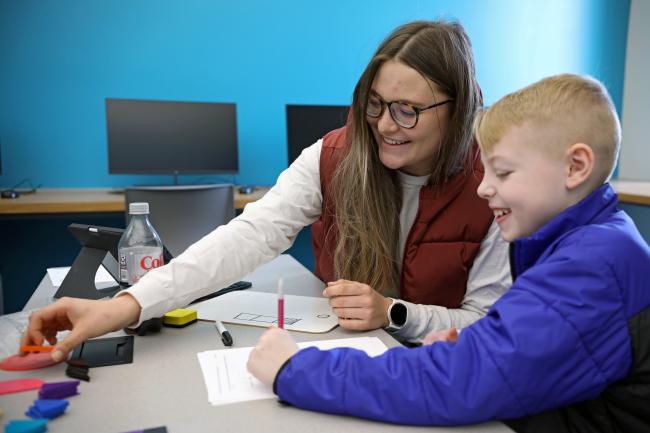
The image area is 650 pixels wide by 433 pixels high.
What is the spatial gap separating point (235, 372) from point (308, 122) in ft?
8.58

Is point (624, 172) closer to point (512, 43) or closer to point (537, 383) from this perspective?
point (512, 43)

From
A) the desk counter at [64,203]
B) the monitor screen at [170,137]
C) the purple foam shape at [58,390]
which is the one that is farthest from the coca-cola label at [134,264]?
the monitor screen at [170,137]

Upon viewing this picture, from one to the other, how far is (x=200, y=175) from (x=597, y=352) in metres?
3.05

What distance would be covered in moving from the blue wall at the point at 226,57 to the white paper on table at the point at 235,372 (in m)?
2.65

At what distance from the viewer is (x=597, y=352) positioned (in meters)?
0.73

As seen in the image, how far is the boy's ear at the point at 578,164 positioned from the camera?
0.85 m

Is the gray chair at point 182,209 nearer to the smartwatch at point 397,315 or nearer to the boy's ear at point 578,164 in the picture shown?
the smartwatch at point 397,315

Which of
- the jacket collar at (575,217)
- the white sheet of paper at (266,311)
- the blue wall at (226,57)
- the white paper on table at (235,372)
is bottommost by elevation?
the white sheet of paper at (266,311)

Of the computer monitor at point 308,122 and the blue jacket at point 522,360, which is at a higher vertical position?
the computer monitor at point 308,122

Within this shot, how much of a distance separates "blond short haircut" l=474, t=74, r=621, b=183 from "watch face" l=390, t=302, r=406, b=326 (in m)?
0.40

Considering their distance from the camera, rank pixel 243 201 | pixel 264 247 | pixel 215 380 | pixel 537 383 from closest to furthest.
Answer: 1. pixel 537 383
2. pixel 215 380
3. pixel 264 247
4. pixel 243 201

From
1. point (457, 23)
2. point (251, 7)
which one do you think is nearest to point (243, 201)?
point (251, 7)

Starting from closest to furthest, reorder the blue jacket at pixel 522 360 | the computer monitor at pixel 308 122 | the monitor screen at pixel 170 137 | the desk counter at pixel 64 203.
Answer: the blue jacket at pixel 522 360 < the desk counter at pixel 64 203 < the monitor screen at pixel 170 137 < the computer monitor at pixel 308 122

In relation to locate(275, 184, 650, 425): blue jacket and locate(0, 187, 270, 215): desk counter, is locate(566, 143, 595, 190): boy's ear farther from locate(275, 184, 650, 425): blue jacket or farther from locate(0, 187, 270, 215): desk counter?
locate(0, 187, 270, 215): desk counter
